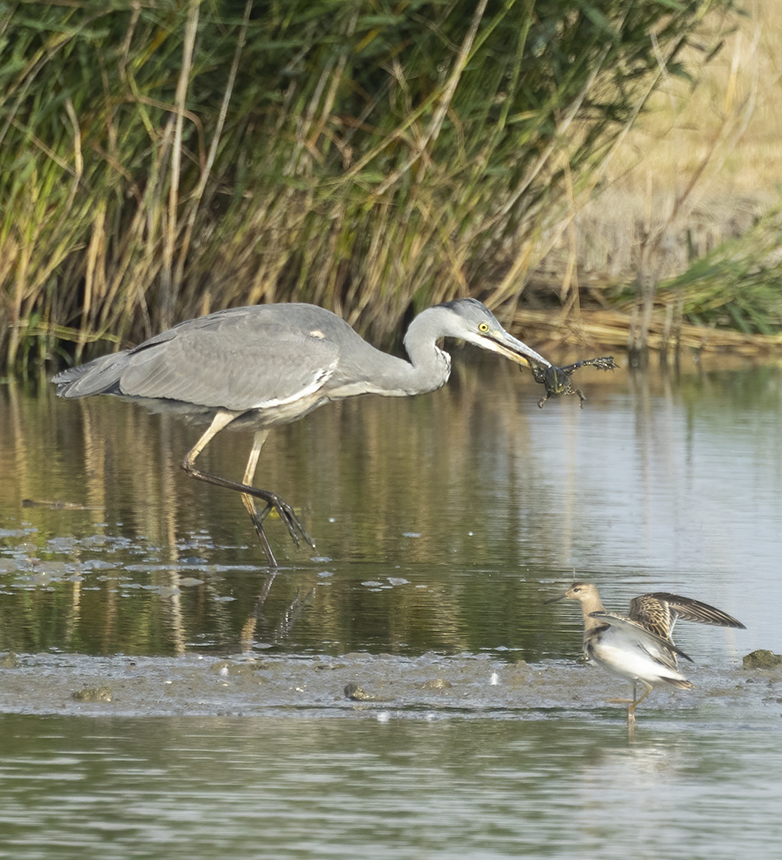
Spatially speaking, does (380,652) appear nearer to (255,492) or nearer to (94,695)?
(94,695)

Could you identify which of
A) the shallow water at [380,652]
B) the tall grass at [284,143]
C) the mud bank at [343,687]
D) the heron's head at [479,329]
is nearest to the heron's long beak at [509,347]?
the heron's head at [479,329]

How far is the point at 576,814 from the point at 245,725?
1075mm

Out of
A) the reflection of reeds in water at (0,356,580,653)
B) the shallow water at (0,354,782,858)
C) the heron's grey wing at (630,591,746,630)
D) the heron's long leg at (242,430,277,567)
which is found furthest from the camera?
the heron's long leg at (242,430,277,567)

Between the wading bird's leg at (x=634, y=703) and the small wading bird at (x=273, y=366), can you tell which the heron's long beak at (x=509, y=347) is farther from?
the wading bird's leg at (x=634, y=703)

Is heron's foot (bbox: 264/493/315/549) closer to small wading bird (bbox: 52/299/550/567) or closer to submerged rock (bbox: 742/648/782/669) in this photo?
small wading bird (bbox: 52/299/550/567)

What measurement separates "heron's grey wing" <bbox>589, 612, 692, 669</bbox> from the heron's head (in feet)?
A: 9.79

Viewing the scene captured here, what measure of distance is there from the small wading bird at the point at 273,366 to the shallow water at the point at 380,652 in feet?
1.83

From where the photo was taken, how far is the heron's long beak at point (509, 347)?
797 cm

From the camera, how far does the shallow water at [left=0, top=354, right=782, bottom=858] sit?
4.11 m

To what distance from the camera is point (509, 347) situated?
803 cm

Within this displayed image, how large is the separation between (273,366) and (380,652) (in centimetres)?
240

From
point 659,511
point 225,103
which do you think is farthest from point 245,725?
point 225,103

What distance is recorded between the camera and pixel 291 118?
553 inches

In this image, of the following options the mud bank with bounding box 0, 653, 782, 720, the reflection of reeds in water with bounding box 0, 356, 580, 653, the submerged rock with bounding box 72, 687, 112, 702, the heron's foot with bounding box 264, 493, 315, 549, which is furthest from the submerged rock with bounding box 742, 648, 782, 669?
the heron's foot with bounding box 264, 493, 315, 549
